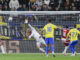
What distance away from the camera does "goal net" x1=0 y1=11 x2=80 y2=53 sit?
1936cm

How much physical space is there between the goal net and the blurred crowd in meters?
2.56

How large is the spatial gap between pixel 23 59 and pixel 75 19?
13.7 ft

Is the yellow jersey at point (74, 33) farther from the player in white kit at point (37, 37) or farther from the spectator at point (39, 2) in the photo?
the spectator at point (39, 2)

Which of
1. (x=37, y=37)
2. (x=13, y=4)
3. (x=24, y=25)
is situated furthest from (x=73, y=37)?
(x=13, y=4)

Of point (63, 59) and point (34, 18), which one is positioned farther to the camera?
point (34, 18)

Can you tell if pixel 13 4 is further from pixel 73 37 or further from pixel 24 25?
pixel 73 37

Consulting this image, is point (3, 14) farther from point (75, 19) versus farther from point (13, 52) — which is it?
point (75, 19)

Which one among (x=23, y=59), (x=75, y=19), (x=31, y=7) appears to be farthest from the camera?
(x=31, y=7)

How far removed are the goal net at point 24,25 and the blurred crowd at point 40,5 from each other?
2556 mm

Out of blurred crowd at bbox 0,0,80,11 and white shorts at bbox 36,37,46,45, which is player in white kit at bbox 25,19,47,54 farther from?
blurred crowd at bbox 0,0,80,11

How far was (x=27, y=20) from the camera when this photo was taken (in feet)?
65.0

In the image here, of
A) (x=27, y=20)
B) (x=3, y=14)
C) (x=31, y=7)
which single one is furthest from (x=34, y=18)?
(x=31, y=7)

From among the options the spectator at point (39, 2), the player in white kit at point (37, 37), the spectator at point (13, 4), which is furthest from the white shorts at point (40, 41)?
the spectator at point (39, 2)

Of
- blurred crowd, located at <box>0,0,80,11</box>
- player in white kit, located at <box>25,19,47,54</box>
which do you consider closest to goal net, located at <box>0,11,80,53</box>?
player in white kit, located at <box>25,19,47,54</box>
